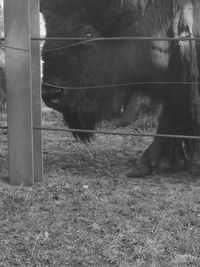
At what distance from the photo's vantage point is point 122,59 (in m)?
4.70

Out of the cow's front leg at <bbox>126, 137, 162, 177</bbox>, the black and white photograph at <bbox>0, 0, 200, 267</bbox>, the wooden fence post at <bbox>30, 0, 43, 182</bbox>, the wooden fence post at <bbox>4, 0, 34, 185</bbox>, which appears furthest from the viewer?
the cow's front leg at <bbox>126, 137, 162, 177</bbox>

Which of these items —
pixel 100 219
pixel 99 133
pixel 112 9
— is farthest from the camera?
pixel 112 9

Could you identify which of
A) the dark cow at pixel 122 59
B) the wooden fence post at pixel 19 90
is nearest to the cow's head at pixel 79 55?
the dark cow at pixel 122 59

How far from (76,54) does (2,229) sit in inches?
74.5

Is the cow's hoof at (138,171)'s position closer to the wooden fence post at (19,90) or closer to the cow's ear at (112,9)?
the wooden fence post at (19,90)

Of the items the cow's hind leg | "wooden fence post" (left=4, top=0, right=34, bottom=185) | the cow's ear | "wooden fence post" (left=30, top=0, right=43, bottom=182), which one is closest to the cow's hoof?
the cow's hind leg

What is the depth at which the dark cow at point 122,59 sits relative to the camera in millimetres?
4559

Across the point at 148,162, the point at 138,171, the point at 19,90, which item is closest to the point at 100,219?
the point at 19,90

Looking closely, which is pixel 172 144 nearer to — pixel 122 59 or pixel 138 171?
pixel 138 171

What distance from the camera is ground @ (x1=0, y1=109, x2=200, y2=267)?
2861mm

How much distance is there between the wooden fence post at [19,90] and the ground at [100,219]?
17cm

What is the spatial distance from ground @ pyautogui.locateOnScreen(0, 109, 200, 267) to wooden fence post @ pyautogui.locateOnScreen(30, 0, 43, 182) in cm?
18

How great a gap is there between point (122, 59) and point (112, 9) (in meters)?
0.44

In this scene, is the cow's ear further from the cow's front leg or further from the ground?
the ground
